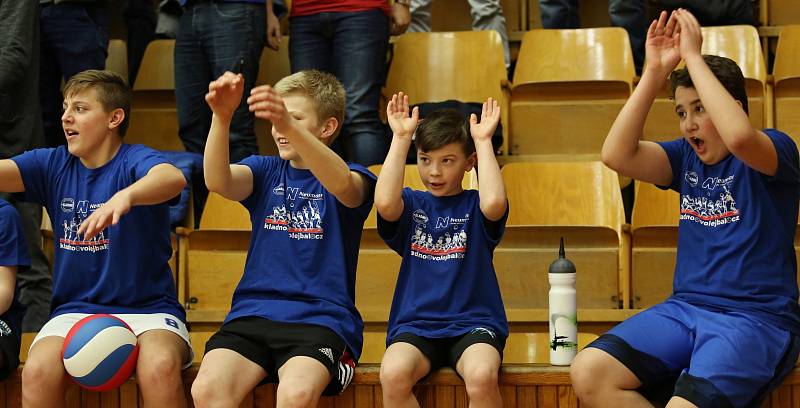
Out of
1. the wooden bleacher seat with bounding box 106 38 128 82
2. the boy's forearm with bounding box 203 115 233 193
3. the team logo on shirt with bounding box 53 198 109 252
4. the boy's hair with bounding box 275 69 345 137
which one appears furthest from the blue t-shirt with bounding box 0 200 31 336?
the wooden bleacher seat with bounding box 106 38 128 82

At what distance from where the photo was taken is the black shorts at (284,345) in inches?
120

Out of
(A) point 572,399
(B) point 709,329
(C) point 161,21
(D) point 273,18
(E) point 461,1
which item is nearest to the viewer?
(B) point 709,329

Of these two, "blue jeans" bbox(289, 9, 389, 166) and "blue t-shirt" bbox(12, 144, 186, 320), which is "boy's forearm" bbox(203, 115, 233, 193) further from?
"blue jeans" bbox(289, 9, 389, 166)

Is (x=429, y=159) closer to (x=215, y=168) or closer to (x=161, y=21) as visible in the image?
(x=215, y=168)

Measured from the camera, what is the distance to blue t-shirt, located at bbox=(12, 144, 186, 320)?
331 cm

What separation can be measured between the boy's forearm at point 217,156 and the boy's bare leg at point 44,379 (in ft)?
2.12

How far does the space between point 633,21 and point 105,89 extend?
3104mm

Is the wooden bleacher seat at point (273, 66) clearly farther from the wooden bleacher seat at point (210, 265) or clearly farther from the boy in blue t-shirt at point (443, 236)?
the boy in blue t-shirt at point (443, 236)

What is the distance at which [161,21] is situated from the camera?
566cm

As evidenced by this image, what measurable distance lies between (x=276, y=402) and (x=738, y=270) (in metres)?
1.32

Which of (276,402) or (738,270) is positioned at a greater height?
(738,270)

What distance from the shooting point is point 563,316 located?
318 cm

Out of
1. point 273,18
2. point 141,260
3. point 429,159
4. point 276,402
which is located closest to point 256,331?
point 276,402

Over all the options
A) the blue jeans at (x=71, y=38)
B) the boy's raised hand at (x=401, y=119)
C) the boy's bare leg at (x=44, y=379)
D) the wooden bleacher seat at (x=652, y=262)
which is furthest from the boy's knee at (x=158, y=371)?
the blue jeans at (x=71, y=38)
